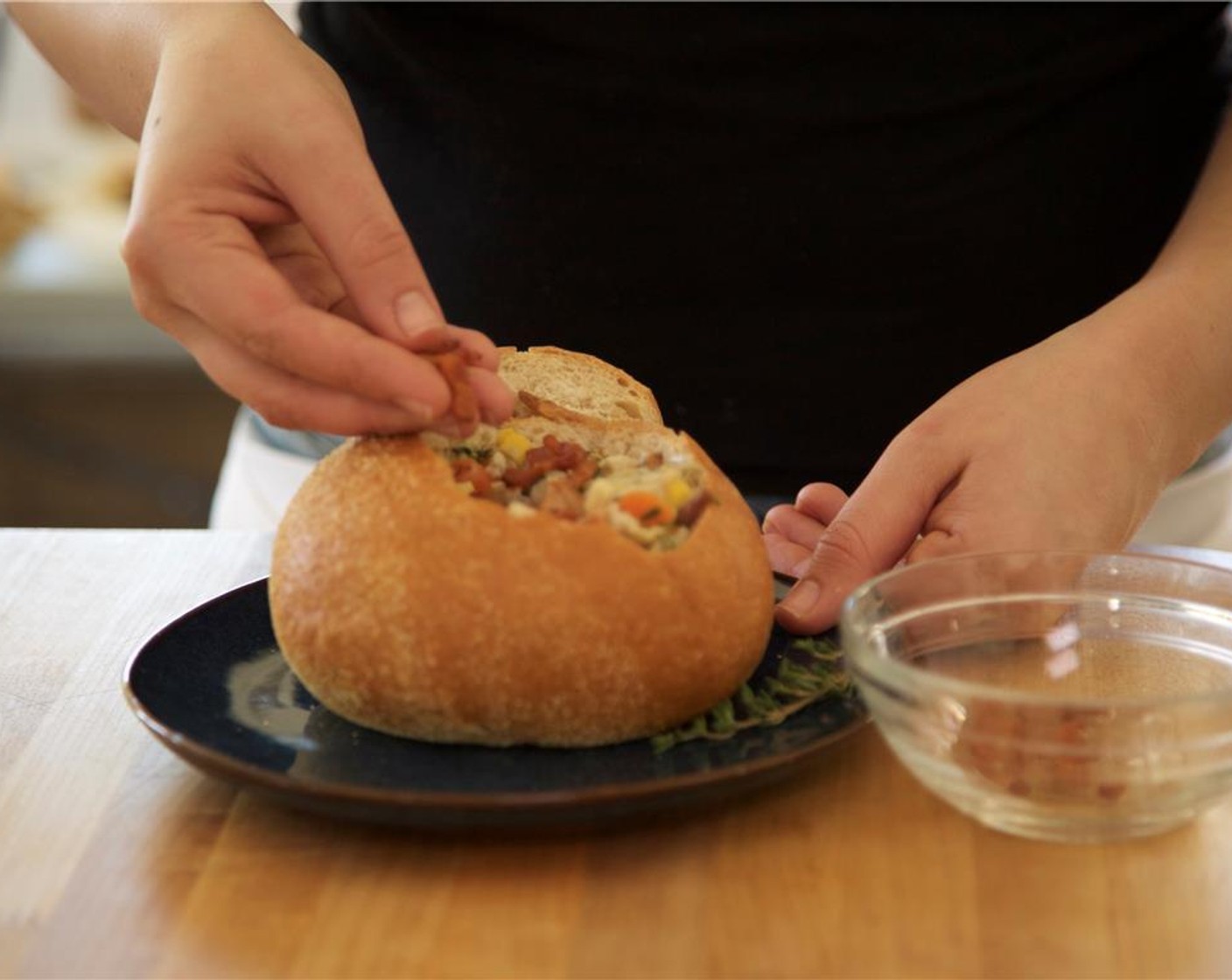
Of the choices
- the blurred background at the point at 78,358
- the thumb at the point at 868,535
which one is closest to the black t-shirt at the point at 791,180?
the thumb at the point at 868,535

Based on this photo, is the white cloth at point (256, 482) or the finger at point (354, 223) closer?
the finger at point (354, 223)

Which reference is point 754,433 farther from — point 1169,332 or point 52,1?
point 52,1

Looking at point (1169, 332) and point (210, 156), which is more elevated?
point (210, 156)

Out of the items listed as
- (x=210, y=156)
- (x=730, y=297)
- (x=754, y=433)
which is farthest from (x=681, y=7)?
(x=210, y=156)

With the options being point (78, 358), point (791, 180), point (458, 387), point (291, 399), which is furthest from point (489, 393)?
point (78, 358)

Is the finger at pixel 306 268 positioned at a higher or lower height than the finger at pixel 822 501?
higher

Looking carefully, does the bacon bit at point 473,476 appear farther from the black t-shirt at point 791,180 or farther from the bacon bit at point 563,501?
the black t-shirt at point 791,180

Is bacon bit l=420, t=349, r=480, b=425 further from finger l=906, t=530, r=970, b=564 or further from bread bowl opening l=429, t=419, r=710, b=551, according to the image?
finger l=906, t=530, r=970, b=564

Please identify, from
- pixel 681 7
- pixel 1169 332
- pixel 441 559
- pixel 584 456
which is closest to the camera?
pixel 441 559
